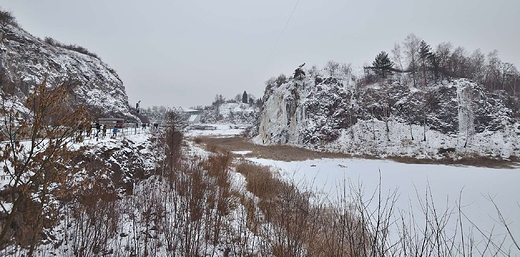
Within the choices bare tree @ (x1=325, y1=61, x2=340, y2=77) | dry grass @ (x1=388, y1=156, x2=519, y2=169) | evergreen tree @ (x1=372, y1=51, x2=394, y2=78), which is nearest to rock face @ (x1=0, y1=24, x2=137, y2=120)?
dry grass @ (x1=388, y1=156, x2=519, y2=169)

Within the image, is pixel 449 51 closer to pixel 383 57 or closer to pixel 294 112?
pixel 383 57

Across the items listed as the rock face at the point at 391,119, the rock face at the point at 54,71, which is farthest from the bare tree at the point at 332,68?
the rock face at the point at 54,71

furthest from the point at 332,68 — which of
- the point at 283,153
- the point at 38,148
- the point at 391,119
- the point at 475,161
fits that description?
the point at 38,148

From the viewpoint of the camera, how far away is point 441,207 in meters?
8.82

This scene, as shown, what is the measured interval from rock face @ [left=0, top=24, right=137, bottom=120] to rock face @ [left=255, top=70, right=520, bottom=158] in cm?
2897

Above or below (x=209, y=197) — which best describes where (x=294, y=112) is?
above

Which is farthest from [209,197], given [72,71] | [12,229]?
[72,71]

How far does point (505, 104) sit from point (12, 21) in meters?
74.7

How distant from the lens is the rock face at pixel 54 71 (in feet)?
83.3

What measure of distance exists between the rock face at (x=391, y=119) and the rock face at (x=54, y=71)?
95.0ft

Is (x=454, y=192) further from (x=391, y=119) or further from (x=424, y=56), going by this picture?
(x=424, y=56)

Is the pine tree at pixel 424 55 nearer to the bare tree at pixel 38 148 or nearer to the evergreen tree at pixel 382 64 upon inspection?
the evergreen tree at pixel 382 64

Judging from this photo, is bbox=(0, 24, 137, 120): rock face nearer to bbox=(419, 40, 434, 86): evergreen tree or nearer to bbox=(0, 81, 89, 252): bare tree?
bbox=(0, 81, 89, 252): bare tree

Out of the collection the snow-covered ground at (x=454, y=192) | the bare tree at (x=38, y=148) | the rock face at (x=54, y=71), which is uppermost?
the rock face at (x=54, y=71)
